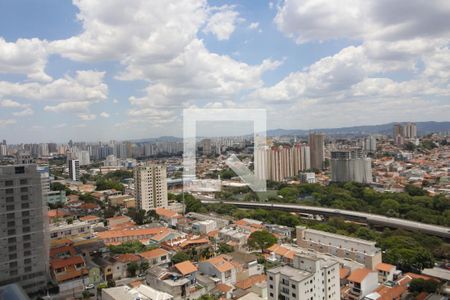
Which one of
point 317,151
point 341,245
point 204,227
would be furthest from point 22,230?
point 317,151

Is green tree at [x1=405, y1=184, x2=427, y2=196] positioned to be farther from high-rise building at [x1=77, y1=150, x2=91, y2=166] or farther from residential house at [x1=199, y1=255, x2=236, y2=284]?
high-rise building at [x1=77, y1=150, x2=91, y2=166]

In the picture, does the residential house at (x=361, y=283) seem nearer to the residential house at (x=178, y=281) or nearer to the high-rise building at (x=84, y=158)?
the residential house at (x=178, y=281)

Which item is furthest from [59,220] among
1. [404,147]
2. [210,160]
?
[404,147]

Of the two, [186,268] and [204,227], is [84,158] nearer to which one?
[204,227]

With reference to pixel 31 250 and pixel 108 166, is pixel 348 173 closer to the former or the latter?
pixel 31 250

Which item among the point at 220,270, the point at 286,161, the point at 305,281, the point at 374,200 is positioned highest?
the point at 286,161
